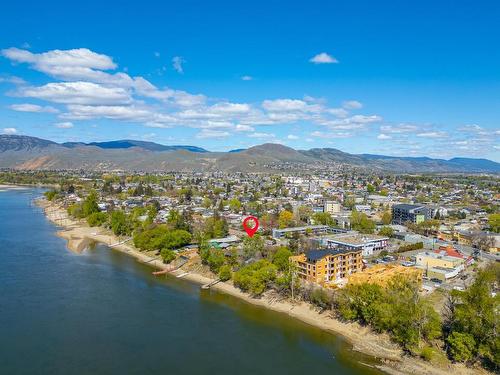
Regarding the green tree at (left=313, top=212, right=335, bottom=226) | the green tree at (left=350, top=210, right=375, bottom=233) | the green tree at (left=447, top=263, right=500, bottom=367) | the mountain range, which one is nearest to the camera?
the green tree at (left=447, top=263, right=500, bottom=367)

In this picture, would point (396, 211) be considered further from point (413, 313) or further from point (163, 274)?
point (413, 313)

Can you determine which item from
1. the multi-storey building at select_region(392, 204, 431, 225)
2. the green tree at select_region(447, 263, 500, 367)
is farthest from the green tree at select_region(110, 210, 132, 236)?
the green tree at select_region(447, 263, 500, 367)

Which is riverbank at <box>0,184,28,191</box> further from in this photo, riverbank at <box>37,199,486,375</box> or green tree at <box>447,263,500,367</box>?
green tree at <box>447,263,500,367</box>

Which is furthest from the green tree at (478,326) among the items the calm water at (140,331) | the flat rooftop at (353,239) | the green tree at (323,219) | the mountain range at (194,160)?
the mountain range at (194,160)

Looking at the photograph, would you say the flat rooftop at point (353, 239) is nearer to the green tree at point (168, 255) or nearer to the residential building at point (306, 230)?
→ the residential building at point (306, 230)

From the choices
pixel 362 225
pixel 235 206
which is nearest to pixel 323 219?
pixel 362 225

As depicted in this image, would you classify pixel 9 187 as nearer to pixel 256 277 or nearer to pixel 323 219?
pixel 323 219

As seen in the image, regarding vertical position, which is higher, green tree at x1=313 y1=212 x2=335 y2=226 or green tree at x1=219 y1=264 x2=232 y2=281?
green tree at x1=313 y1=212 x2=335 y2=226
